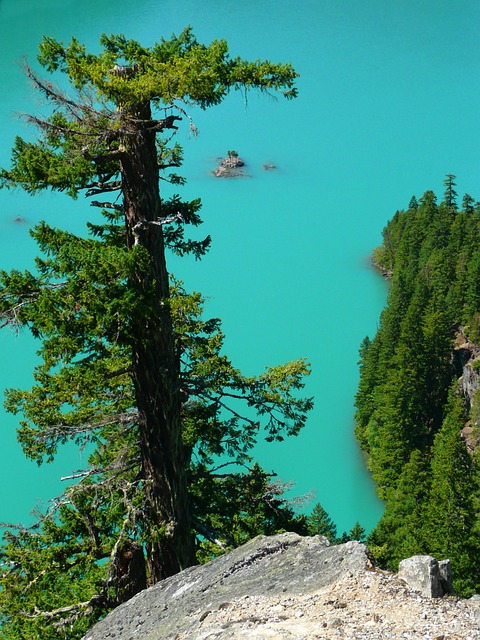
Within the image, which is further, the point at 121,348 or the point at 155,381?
the point at 121,348

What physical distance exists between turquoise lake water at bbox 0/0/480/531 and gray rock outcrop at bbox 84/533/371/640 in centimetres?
3461

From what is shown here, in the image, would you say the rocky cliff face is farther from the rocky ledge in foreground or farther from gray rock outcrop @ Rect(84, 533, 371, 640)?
the rocky ledge in foreground

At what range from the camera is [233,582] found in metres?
8.30

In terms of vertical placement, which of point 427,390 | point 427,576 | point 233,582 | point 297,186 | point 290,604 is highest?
point 297,186

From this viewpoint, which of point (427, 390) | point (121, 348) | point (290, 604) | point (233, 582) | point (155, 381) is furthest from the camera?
point (427, 390)

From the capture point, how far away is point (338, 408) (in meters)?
57.5

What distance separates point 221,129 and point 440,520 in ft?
238

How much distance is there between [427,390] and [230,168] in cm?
4062

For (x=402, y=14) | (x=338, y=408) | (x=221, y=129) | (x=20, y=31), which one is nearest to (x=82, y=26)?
(x=20, y=31)

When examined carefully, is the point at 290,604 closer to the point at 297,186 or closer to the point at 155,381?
the point at 155,381

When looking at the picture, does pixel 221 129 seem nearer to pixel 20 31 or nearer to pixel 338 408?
pixel 20 31

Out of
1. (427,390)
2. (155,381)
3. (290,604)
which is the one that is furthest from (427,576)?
(427,390)

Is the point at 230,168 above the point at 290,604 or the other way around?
above

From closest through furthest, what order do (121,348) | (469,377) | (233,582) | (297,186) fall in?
(233,582) → (121,348) → (469,377) → (297,186)
